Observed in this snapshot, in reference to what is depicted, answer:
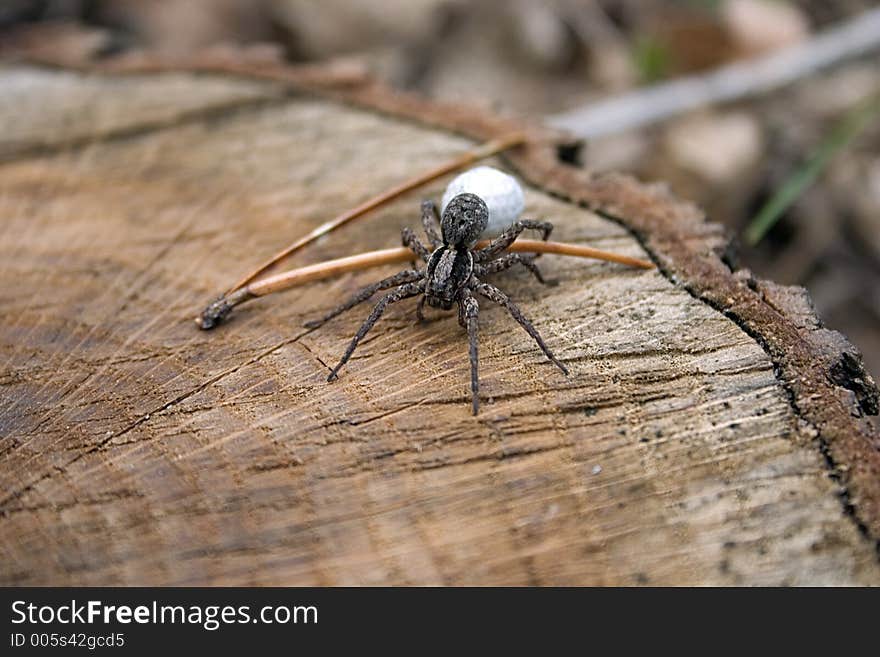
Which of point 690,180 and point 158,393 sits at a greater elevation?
point 690,180

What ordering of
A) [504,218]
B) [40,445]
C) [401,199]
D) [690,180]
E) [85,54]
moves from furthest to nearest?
[690,180]
[85,54]
[401,199]
[504,218]
[40,445]

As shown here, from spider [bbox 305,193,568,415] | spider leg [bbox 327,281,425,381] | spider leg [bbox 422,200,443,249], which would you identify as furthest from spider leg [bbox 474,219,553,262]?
spider leg [bbox 327,281,425,381]

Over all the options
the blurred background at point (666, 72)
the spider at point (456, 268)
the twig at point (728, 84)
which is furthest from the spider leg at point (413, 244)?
the twig at point (728, 84)

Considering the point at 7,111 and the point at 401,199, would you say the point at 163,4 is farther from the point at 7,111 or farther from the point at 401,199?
the point at 401,199

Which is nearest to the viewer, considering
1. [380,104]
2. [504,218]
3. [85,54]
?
[504,218]

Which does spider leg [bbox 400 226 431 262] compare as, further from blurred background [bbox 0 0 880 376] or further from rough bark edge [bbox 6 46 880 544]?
blurred background [bbox 0 0 880 376]

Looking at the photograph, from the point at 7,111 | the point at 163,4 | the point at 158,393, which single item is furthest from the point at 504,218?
the point at 163,4

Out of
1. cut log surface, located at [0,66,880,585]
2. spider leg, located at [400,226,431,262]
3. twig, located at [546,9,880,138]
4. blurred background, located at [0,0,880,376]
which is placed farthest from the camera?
blurred background, located at [0,0,880,376]
